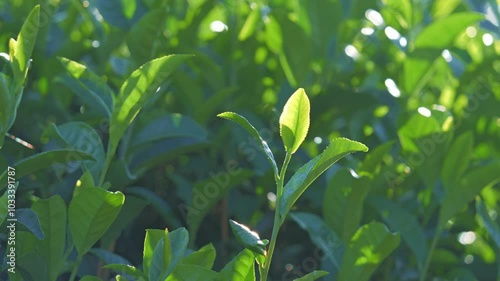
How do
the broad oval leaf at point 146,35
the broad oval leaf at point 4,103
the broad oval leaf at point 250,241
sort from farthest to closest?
the broad oval leaf at point 146,35, the broad oval leaf at point 4,103, the broad oval leaf at point 250,241

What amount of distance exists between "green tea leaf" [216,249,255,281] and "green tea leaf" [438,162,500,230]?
609 millimetres

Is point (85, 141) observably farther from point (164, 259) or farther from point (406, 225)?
point (406, 225)

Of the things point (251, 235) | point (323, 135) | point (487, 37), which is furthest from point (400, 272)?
point (251, 235)

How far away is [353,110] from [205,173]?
0.39 metres

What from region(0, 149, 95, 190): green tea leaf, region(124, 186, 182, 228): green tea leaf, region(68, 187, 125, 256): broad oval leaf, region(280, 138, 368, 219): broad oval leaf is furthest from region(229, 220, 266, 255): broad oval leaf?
region(124, 186, 182, 228): green tea leaf

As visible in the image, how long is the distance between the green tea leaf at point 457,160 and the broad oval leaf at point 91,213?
750mm

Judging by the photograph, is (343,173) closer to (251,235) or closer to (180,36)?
(251,235)

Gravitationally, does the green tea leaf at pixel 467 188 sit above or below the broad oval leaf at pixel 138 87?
below

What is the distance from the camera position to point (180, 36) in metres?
2.01

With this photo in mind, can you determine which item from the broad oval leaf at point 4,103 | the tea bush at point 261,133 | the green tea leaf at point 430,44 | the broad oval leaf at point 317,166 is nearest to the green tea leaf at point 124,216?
the tea bush at point 261,133

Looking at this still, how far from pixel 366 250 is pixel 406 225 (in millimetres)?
324

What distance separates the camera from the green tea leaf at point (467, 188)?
5.27 ft

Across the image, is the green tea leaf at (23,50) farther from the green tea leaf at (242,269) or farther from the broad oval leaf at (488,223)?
Result: the broad oval leaf at (488,223)

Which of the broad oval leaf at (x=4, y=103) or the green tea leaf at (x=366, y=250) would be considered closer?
the broad oval leaf at (x=4, y=103)
